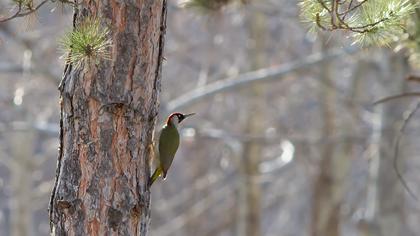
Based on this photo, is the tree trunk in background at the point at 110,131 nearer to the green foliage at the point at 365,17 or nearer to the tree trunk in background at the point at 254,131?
the green foliage at the point at 365,17

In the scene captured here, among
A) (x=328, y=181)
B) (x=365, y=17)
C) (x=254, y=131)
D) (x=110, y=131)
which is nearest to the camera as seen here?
(x=110, y=131)

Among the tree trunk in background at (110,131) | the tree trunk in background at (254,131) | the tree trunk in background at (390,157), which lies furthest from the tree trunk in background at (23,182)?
the tree trunk in background at (110,131)

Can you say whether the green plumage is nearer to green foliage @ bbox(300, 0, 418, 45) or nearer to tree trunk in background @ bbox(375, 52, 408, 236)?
green foliage @ bbox(300, 0, 418, 45)

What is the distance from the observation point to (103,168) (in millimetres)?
3465

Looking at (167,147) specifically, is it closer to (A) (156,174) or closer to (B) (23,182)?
(A) (156,174)

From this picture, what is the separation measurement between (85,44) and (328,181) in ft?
31.4

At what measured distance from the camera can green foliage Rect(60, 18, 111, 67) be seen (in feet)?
10.8

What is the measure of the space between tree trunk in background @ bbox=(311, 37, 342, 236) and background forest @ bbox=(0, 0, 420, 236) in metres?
0.02

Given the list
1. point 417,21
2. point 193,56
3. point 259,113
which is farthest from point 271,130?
point 417,21

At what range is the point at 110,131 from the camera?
349cm

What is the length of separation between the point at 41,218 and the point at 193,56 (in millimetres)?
5032

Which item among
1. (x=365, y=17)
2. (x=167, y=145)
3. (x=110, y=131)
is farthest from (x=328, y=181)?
(x=110, y=131)

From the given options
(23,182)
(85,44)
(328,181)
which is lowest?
(85,44)

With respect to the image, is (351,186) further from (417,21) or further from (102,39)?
(102,39)
